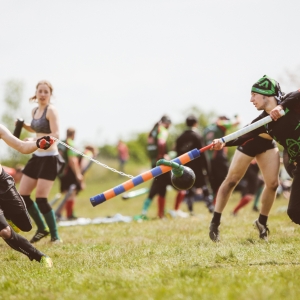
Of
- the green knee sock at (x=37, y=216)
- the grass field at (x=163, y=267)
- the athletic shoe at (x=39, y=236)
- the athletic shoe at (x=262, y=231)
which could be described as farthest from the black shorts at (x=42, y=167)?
the athletic shoe at (x=262, y=231)

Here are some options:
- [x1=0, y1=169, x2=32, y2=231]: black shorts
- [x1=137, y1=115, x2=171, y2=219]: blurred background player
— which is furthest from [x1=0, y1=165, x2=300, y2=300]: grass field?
[x1=137, y1=115, x2=171, y2=219]: blurred background player

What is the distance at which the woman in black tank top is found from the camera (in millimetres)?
7395

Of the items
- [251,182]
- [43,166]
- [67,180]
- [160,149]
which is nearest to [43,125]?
[43,166]

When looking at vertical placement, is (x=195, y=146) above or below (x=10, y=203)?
above

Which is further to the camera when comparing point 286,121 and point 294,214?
point 286,121

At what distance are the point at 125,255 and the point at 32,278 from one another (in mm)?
1443

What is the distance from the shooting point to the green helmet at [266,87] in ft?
19.7

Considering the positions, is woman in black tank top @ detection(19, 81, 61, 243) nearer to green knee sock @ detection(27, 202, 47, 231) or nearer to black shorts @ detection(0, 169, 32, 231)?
green knee sock @ detection(27, 202, 47, 231)

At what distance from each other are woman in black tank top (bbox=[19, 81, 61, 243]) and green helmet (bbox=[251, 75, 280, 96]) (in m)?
2.90

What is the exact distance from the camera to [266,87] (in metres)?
6.01

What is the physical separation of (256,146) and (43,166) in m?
3.01

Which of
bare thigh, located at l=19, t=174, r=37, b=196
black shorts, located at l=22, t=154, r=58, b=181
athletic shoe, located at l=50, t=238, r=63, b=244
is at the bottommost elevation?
athletic shoe, located at l=50, t=238, r=63, b=244

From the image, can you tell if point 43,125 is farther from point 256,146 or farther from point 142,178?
point 256,146

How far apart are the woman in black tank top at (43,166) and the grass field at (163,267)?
1.34 ft
